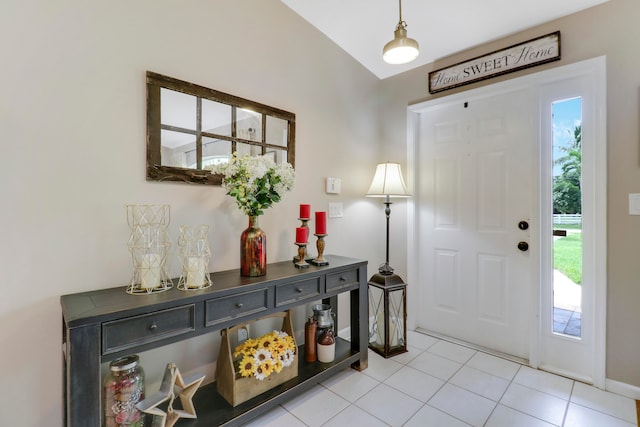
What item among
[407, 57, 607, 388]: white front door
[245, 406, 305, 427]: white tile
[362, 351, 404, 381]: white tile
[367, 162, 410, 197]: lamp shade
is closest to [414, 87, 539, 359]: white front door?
[407, 57, 607, 388]: white front door

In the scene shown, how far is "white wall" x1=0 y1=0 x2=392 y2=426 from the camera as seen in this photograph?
1215mm

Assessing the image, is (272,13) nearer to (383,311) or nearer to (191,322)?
(191,322)

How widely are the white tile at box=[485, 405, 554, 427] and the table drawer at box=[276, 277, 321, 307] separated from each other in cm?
114

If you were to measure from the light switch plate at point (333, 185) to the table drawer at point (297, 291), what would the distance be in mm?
843

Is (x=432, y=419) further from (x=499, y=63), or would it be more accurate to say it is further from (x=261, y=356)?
(x=499, y=63)

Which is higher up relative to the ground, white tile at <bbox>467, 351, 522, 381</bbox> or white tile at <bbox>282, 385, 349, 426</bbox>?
white tile at <bbox>467, 351, 522, 381</bbox>

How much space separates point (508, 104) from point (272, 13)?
183 centimetres

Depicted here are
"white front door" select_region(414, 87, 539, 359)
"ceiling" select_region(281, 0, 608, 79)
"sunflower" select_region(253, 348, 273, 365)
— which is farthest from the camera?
"white front door" select_region(414, 87, 539, 359)

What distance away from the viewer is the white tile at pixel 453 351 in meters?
2.26

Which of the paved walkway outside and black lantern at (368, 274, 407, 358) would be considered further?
black lantern at (368, 274, 407, 358)

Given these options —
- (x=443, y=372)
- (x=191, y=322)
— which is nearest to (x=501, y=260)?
(x=443, y=372)

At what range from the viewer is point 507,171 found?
2.25 m

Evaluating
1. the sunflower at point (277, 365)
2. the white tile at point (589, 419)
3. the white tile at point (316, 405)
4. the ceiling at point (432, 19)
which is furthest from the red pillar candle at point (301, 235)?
the white tile at point (589, 419)

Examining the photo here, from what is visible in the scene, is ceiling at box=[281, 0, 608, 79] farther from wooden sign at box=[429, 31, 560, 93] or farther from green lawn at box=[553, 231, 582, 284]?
green lawn at box=[553, 231, 582, 284]
